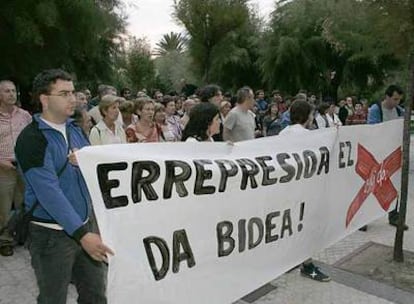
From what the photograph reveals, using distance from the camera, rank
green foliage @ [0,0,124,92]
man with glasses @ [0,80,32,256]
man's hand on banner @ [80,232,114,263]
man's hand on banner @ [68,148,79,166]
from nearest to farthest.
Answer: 1. man's hand on banner @ [80,232,114,263]
2. man's hand on banner @ [68,148,79,166]
3. man with glasses @ [0,80,32,256]
4. green foliage @ [0,0,124,92]

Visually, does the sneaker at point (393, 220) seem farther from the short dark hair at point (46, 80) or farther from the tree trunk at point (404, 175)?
the short dark hair at point (46, 80)

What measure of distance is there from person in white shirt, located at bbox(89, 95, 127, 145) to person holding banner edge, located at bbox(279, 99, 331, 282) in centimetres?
167

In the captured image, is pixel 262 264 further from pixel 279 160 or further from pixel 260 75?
pixel 260 75

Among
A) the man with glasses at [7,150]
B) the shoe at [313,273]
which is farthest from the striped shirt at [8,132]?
the shoe at [313,273]

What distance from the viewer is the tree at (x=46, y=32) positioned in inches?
364

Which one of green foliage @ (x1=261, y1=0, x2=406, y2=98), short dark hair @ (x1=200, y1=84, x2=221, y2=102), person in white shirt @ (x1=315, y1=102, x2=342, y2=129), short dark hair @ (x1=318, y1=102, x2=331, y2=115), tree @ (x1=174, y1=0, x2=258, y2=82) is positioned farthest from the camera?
green foliage @ (x1=261, y1=0, x2=406, y2=98)

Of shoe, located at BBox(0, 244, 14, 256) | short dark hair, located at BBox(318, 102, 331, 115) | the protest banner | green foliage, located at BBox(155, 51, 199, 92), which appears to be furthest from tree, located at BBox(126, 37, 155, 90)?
the protest banner

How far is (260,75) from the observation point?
87.2 feet

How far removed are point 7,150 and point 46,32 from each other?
20.1 feet

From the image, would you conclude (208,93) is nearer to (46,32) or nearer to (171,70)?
(46,32)

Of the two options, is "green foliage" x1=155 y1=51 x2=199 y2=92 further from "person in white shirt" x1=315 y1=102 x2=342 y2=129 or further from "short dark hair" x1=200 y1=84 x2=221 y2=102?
"short dark hair" x1=200 y1=84 x2=221 y2=102

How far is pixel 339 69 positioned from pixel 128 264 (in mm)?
22476

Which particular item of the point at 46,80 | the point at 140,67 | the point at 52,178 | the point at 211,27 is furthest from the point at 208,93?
the point at 140,67

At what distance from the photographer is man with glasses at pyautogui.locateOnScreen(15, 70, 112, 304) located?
2.35m
